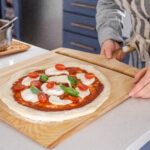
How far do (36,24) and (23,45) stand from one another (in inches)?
81.4

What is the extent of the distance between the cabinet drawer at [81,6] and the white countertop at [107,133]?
1890 mm

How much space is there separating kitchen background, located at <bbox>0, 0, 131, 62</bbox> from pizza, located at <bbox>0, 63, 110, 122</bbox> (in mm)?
1419

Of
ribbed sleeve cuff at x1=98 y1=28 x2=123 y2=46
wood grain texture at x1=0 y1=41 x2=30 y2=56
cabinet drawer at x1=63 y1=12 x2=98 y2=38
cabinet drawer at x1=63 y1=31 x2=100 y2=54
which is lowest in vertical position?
cabinet drawer at x1=63 y1=31 x2=100 y2=54

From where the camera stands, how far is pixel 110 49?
1452mm

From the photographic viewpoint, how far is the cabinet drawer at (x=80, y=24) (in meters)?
2.82

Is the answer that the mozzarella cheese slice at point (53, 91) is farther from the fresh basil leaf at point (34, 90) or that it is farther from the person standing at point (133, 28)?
the person standing at point (133, 28)

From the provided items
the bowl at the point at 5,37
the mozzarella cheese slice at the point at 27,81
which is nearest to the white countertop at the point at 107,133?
the mozzarella cheese slice at the point at 27,81

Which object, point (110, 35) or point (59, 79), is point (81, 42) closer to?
point (110, 35)

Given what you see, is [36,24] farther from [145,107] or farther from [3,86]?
[145,107]

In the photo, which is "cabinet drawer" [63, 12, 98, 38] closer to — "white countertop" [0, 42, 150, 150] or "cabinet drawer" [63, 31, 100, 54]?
"cabinet drawer" [63, 31, 100, 54]

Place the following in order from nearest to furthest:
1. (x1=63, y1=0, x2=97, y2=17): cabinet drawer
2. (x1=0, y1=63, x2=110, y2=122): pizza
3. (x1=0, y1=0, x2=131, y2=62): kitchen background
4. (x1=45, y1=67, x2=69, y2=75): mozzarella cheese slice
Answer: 1. (x1=0, y1=63, x2=110, y2=122): pizza
2. (x1=45, y1=67, x2=69, y2=75): mozzarella cheese slice
3. (x1=63, y1=0, x2=97, y2=17): cabinet drawer
4. (x1=0, y1=0, x2=131, y2=62): kitchen background

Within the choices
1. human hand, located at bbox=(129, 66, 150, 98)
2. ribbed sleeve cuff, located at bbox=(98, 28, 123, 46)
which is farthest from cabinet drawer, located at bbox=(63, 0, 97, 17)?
human hand, located at bbox=(129, 66, 150, 98)

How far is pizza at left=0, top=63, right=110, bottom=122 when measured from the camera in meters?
0.93

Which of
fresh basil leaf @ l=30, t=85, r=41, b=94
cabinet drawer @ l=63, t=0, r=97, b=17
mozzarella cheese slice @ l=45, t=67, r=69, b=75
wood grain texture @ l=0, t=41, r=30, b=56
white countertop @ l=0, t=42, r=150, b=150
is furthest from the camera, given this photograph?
cabinet drawer @ l=63, t=0, r=97, b=17
